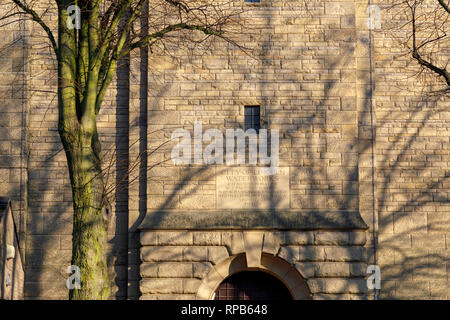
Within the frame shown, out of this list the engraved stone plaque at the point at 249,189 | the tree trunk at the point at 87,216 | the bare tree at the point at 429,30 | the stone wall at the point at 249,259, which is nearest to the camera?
the tree trunk at the point at 87,216

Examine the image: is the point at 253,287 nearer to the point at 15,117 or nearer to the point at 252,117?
the point at 252,117

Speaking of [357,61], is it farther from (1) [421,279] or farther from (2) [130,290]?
(2) [130,290]

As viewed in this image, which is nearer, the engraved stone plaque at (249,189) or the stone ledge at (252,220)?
the stone ledge at (252,220)

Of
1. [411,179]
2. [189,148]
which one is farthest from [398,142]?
[189,148]

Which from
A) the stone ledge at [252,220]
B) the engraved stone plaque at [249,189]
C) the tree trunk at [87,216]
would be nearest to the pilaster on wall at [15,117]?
the stone ledge at [252,220]

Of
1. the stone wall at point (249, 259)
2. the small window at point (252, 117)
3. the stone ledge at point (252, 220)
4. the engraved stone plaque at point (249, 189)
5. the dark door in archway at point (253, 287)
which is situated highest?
the small window at point (252, 117)

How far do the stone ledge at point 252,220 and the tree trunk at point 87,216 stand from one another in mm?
3319

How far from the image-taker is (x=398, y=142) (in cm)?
1367

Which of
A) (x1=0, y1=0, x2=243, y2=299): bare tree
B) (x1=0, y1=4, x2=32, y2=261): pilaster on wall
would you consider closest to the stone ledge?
(x1=0, y1=4, x2=32, y2=261): pilaster on wall

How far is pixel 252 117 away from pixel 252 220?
1.80 m

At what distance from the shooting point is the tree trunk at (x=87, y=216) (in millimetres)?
9203

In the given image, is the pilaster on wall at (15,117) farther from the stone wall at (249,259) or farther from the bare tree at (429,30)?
the bare tree at (429,30)

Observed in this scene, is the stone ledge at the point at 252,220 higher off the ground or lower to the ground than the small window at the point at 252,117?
lower

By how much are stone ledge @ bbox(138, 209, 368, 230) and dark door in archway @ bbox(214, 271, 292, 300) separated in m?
1.03
